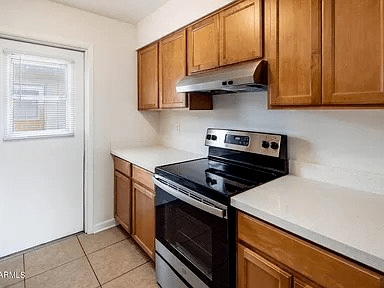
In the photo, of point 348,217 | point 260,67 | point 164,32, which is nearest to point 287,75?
point 260,67

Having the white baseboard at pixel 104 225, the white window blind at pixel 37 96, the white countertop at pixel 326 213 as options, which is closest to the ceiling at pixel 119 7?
the white window blind at pixel 37 96

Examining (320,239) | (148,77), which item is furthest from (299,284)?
(148,77)

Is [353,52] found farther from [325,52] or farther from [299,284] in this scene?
[299,284]

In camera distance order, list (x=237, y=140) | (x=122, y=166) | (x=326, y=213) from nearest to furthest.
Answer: (x=326, y=213) → (x=237, y=140) → (x=122, y=166)

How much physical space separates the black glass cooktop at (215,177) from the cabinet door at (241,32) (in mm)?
742

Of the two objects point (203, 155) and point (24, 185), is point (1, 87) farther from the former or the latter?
point (203, 155)

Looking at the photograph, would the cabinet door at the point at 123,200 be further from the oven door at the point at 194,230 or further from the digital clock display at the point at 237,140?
the digital clock display at the point at 237,140

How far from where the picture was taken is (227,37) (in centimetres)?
161

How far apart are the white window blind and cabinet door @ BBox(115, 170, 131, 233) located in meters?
0.69

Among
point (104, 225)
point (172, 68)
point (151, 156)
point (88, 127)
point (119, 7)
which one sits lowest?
point (104, 225)

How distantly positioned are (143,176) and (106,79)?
47.5 inches

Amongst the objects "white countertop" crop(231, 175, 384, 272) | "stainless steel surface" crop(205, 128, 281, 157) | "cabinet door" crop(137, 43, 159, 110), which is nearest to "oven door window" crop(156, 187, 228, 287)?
"white countertop" crop(231, 175, 384, 272)

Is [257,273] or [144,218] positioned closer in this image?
[257,273]

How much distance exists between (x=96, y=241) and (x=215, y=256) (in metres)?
1.61
